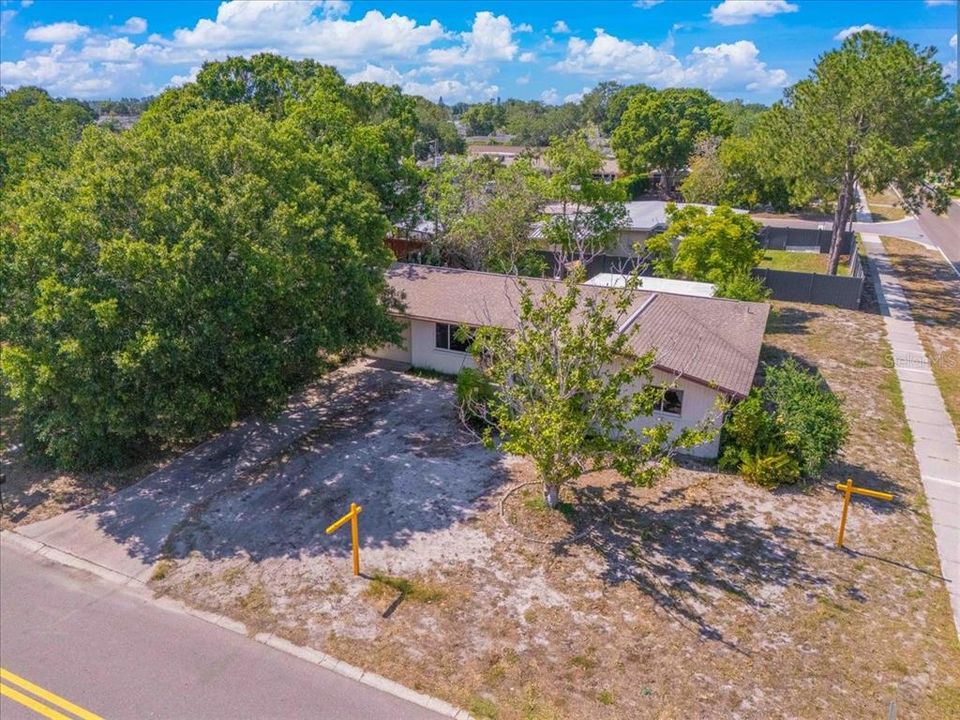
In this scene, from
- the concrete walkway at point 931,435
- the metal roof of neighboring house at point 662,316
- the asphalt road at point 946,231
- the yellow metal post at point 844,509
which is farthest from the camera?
the asphalt road at point 946,231

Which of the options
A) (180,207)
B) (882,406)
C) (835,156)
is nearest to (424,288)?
(180,207)

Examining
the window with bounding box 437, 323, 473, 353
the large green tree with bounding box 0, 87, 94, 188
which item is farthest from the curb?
the large green tree with bounding box 0, 87, 94, 188

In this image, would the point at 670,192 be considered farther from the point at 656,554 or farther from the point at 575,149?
the point at 656,554

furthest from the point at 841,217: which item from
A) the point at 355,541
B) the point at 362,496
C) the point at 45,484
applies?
the point at 45,484

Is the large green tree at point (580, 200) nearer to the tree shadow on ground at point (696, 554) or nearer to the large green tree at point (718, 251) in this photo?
the large green tree at point (718, 251)

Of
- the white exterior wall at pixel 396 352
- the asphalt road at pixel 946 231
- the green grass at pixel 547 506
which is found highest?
the asphalt road at pixel 946 231

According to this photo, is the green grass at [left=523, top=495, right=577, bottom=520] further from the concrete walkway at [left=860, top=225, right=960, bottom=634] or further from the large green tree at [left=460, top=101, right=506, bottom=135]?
the large green tree at [left=460, top=101, right=506, bottom=135]

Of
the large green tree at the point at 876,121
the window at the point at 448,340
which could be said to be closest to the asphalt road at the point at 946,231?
the large green tree at the point at 876,121
